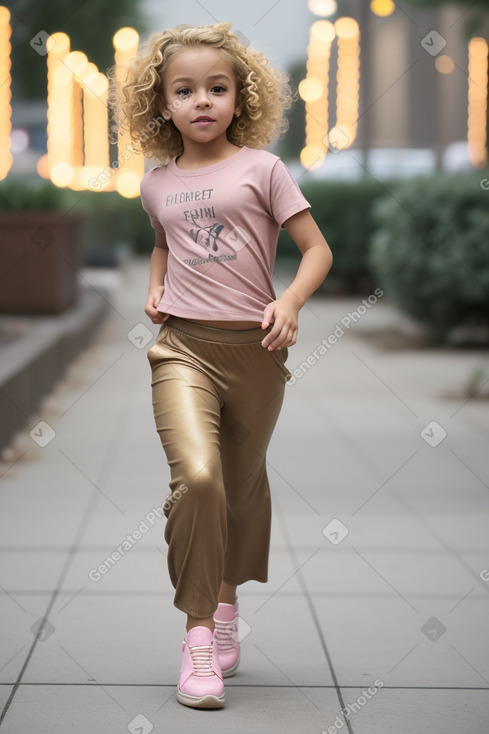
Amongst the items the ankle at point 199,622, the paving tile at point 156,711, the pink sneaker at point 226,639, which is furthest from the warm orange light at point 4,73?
the ankle at point 199,622

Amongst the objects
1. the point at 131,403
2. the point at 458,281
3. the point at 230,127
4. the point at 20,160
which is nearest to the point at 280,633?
the point at 230,127

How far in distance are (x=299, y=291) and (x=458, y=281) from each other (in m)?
9.25

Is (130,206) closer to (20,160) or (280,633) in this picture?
(20,160)

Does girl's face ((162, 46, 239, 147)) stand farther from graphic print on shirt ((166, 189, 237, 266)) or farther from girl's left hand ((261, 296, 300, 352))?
girl's left hand ((261, 296, 300, 352))

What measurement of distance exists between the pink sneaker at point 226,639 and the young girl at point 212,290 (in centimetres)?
8

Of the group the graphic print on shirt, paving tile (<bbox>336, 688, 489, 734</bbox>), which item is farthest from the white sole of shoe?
the graphic print on shirt

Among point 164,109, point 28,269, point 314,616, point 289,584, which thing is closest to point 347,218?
point 28,269

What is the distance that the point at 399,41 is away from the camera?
40.1 metres

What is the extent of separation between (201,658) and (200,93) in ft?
5.15

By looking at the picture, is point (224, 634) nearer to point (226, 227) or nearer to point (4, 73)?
point (226, 227)

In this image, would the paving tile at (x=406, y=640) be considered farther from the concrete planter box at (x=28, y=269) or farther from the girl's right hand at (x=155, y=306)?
the concrete planter box at (x=28, y=269)

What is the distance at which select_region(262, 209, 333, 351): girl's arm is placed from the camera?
10.4ft

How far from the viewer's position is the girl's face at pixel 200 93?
3234 mm

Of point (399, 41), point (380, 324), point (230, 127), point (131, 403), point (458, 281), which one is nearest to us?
point (230, 127)
